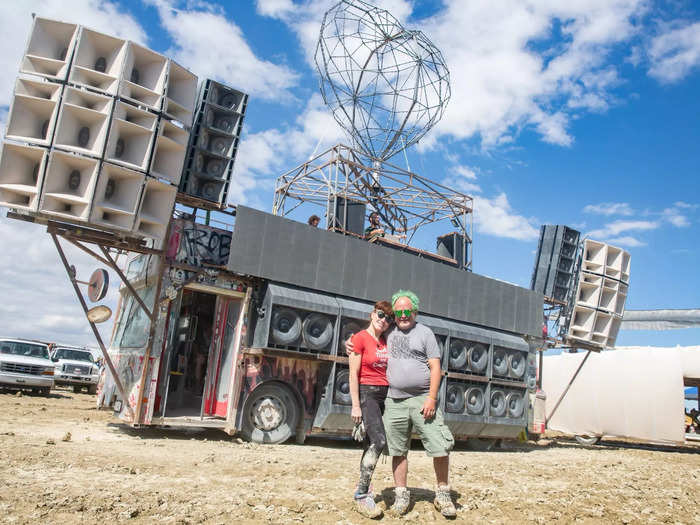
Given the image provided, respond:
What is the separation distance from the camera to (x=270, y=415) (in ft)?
32.0

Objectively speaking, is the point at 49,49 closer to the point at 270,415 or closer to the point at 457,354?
the point at 270,415

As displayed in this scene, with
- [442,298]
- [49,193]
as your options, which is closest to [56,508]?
[49,193]

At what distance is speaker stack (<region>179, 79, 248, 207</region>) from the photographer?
34.0ft

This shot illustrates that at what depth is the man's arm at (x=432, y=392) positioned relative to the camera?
4.85 meters

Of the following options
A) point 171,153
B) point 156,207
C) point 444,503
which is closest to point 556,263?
point 171,153

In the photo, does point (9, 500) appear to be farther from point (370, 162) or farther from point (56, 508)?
point (370, 162)

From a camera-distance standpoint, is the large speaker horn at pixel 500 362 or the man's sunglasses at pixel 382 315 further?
the large speaker horn at pixel 500 362

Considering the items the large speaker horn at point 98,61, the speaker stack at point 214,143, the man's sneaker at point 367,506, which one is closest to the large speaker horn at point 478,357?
the speaker stack at point 214,143

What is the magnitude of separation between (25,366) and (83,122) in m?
11.6

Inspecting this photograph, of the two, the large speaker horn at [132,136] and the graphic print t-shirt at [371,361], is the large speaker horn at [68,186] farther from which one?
the graphic print t-shirt at [371,361]

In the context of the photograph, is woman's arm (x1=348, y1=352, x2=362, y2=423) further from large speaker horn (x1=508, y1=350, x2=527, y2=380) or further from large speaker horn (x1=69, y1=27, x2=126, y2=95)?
large speaker horn (x1=508, y1=350, x2=527, y2=380)

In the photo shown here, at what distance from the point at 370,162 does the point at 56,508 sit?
1227cm

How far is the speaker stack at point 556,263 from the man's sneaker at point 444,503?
468 inches

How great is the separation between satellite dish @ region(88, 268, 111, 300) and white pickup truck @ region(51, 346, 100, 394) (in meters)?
13.2
